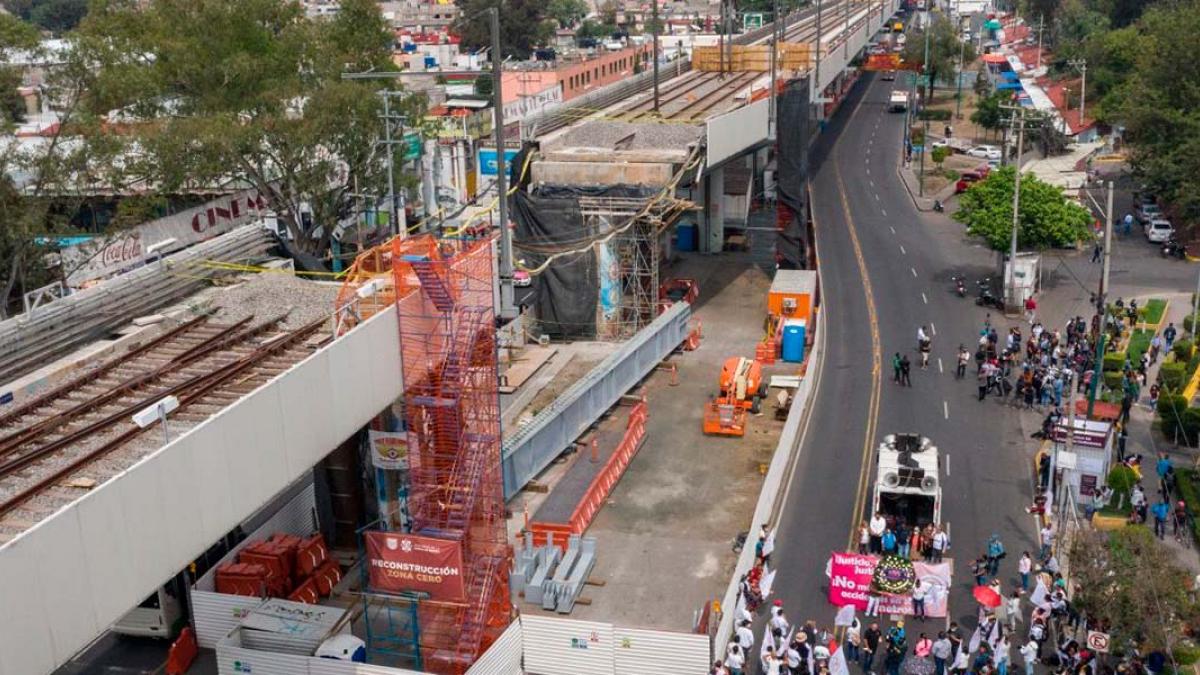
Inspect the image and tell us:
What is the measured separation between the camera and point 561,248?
153ft

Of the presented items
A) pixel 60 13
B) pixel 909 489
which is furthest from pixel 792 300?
pixel 60 13

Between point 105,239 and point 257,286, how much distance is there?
14.8m

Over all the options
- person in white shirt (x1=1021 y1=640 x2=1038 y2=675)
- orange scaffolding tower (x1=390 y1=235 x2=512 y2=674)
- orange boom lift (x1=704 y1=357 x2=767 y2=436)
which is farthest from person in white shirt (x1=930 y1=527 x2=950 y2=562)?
orange scaffolding tower (x1=390 y1=235 x2=512 y2=674)

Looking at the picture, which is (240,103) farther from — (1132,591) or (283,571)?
(1132,591)

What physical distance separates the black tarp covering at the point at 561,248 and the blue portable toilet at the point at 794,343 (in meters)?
7.18

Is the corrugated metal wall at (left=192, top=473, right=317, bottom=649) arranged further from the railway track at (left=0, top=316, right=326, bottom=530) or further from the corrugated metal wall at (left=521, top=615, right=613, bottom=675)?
the corrugated metal wall at (left=521, top=615, right=613, bottom=675)

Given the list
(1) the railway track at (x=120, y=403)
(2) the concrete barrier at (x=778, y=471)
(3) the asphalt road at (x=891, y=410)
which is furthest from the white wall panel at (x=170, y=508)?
(3) the asphalt road at (x=891, y=410)

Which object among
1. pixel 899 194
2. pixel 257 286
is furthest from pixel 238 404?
pixel 899 194

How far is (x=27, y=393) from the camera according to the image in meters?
24.1

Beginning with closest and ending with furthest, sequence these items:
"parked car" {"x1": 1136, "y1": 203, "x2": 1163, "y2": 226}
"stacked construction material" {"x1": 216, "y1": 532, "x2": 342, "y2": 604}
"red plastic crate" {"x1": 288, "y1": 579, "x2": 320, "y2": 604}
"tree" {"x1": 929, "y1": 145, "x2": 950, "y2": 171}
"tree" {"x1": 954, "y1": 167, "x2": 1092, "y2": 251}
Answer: "stacked construction material" {"x1": 216, "y1": 532, "x2": 342, "y2": 604}
"red plastic crate" {"x1": 288, "y1": 579, "x2": 320, "y2": 604}
"tree" {"x1": 954, "y1": 167, "x2": 1092, "y2": 251}
"parked car" {"x1": 1136, "y1": 203, "x2": 1163, "y2": 226}
"tree" {"x1": 929, "y1": 145, "x2": 950, "y2": 171}

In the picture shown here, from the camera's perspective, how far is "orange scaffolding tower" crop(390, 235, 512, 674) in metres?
26.0

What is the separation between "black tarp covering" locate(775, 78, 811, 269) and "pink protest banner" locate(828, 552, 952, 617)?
29.9 metres

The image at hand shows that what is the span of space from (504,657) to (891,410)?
20134 millimetres

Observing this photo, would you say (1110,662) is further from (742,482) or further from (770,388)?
(770,388)
